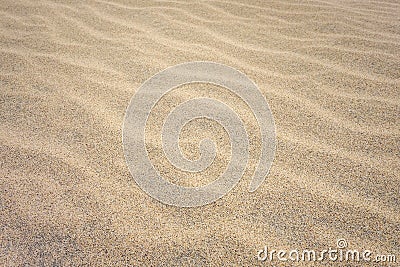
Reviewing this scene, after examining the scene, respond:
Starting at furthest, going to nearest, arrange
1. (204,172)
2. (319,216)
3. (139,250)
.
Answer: (204,172), (319,216), (139,250)

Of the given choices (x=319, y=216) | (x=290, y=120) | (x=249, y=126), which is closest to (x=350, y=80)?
(x=290, y=120)

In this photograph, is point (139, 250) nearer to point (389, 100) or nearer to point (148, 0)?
point (389, 100)

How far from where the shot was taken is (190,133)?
1.53 meters

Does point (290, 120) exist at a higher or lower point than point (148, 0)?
lower

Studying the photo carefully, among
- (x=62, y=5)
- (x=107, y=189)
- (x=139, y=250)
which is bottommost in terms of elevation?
(x=139, y=250)

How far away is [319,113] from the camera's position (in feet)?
5.32

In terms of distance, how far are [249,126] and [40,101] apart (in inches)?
39.3

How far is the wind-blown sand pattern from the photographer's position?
1.12 meters

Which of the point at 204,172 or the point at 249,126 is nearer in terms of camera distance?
the point at 204,172

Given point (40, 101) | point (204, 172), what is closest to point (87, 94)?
point (40, 101)

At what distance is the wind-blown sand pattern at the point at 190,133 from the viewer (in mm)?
1120

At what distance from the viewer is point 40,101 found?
5.45 ft

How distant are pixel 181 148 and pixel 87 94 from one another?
61cm

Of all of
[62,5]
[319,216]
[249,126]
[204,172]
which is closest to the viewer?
[319,216]
